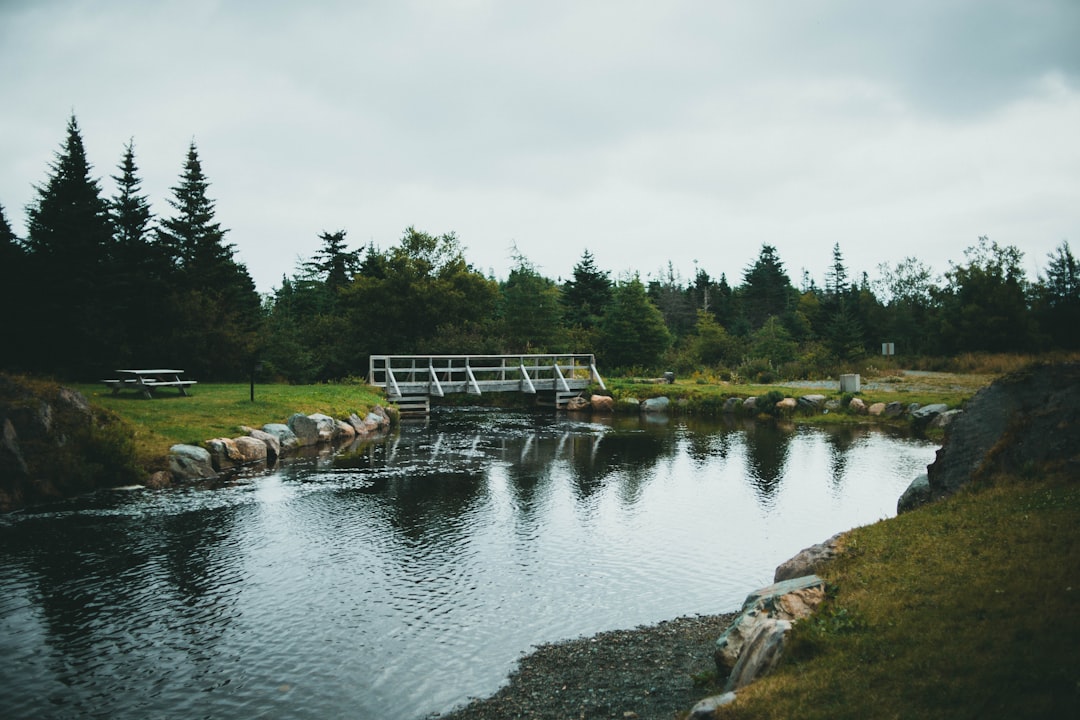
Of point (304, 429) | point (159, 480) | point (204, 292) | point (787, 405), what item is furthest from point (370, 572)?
point (204, 292)

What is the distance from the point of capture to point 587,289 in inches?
2486

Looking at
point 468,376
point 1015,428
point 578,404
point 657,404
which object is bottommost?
point 657,404

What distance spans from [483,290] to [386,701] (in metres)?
40.6

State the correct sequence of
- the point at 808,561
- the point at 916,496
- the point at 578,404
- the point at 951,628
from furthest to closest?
the point at 578,404
the point at 916,496
the point at 808,561
the point at 951,628

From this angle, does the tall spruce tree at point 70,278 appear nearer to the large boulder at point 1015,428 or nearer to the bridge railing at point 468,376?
the bridge railing at point 468,376

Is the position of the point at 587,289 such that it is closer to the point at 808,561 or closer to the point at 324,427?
the point at 324,427

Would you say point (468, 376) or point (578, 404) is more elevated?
point (468, 376)

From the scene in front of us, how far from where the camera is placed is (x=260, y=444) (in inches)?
710

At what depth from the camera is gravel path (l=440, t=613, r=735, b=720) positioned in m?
6.01

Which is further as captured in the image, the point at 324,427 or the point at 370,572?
the point at 324,427

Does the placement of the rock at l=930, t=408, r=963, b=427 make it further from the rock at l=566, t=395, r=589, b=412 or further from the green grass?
the green grass

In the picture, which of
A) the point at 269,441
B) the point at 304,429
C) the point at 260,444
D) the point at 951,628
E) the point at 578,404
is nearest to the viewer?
the point at 951,628

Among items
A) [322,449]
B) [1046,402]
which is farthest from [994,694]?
[322,449]

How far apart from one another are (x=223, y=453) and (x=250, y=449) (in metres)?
0.96
